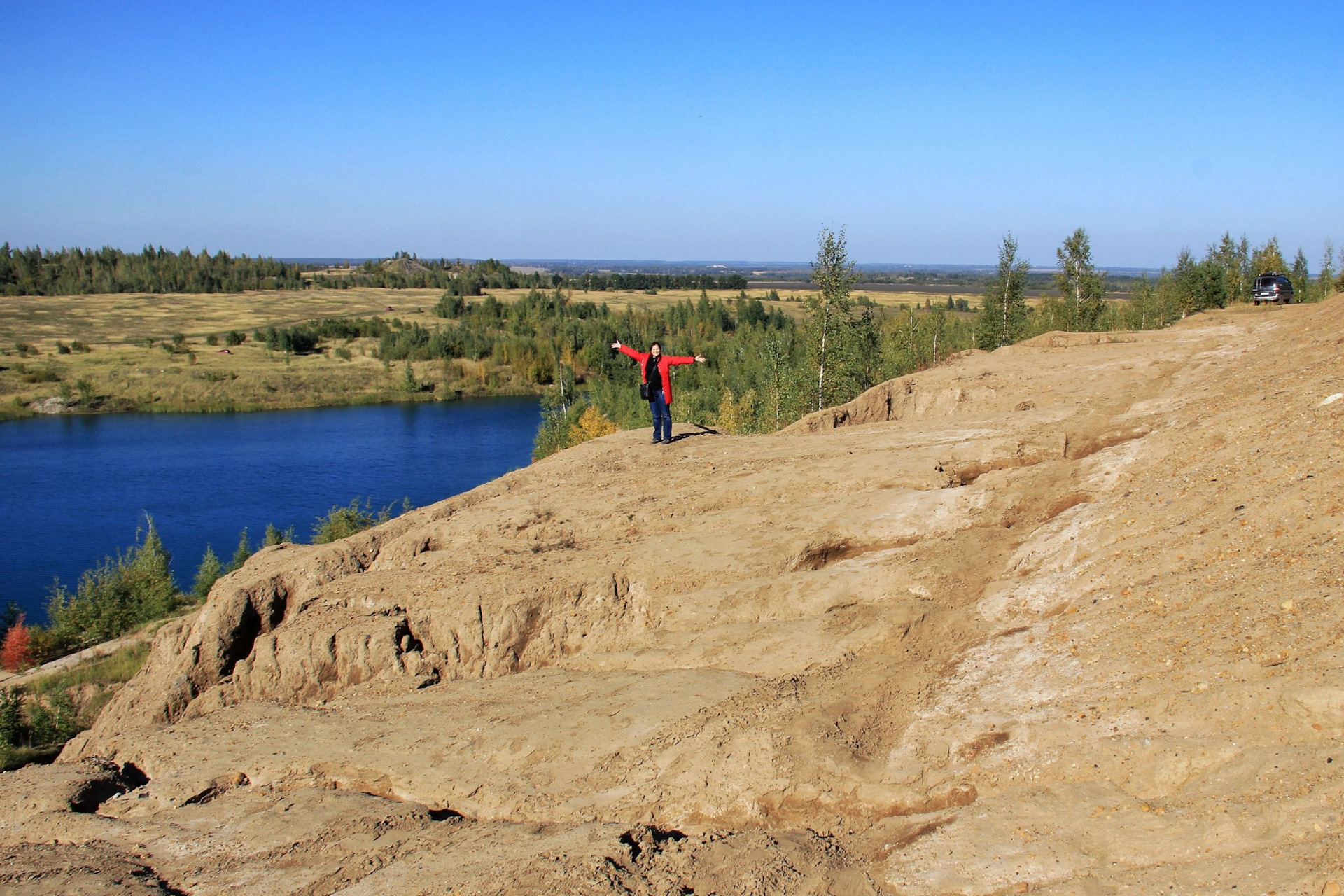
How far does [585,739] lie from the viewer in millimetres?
8484

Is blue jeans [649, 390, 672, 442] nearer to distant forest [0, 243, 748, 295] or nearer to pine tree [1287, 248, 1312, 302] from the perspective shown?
pine tree [1287, 248, 1312, 302]

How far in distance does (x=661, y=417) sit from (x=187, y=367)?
92846mm

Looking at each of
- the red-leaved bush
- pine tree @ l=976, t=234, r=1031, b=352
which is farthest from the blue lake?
pine tree @ l=976, t=234, r=1031, b=352

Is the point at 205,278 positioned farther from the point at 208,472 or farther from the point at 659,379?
the point at 659,379

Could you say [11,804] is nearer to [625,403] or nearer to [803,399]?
[803,399]

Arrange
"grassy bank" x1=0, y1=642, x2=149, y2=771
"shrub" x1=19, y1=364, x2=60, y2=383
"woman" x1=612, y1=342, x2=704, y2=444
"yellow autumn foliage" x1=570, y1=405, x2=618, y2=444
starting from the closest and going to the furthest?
"woman" x1=612, y1=342, x2=704, y2=444 → "grassy bank" x1=0, y1=642, x2=149, y2=771 → "yellow autumn foliage" x1=570, y1=405, x2=618, y2=444 → "shrub" x1=19, y1=364, x2=60, y2=383

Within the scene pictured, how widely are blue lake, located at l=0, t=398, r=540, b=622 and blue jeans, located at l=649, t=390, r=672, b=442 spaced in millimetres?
29838

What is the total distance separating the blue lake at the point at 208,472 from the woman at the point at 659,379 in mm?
29957

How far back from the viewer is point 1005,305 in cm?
4253

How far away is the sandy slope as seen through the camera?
20.4ft

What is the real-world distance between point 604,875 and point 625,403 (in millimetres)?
54690

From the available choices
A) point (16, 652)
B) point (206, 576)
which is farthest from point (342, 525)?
point (16, 652)

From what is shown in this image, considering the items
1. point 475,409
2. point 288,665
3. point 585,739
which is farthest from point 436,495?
point 585,739

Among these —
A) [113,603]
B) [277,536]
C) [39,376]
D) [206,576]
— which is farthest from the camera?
[39,376]
